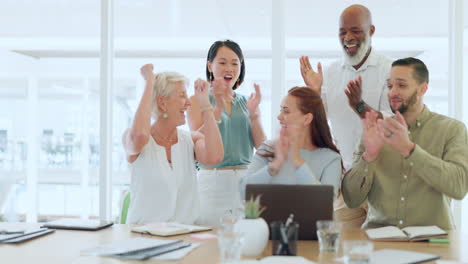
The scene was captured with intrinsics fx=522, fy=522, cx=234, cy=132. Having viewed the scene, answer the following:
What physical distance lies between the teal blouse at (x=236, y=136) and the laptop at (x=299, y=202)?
39.4 inches

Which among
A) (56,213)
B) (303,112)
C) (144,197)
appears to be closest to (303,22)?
(303,112)

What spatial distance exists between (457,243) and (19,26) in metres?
3.87

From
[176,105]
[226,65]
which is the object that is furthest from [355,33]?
[176,105]

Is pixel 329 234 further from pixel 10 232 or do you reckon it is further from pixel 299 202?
pixel 10 232

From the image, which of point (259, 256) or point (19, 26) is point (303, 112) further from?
point (19, 26)

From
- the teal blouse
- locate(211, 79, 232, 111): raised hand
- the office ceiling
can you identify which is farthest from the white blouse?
the office ceiling

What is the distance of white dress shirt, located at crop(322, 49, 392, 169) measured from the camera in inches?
116

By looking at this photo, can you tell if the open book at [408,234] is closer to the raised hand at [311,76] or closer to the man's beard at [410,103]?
the man's beard at [410,103]

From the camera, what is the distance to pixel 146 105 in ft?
8.49

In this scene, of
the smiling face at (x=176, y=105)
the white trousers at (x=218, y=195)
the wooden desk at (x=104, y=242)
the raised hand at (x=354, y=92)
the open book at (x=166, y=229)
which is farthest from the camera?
the white trousers at (x=218, y=195)

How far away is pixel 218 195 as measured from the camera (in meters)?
2.88

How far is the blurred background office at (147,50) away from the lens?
12.7 feet

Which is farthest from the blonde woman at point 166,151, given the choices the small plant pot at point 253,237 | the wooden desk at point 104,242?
the small plant pot at point 253,237

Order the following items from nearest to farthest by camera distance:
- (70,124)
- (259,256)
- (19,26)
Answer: (259,256) → (19,26) → (70,124)
